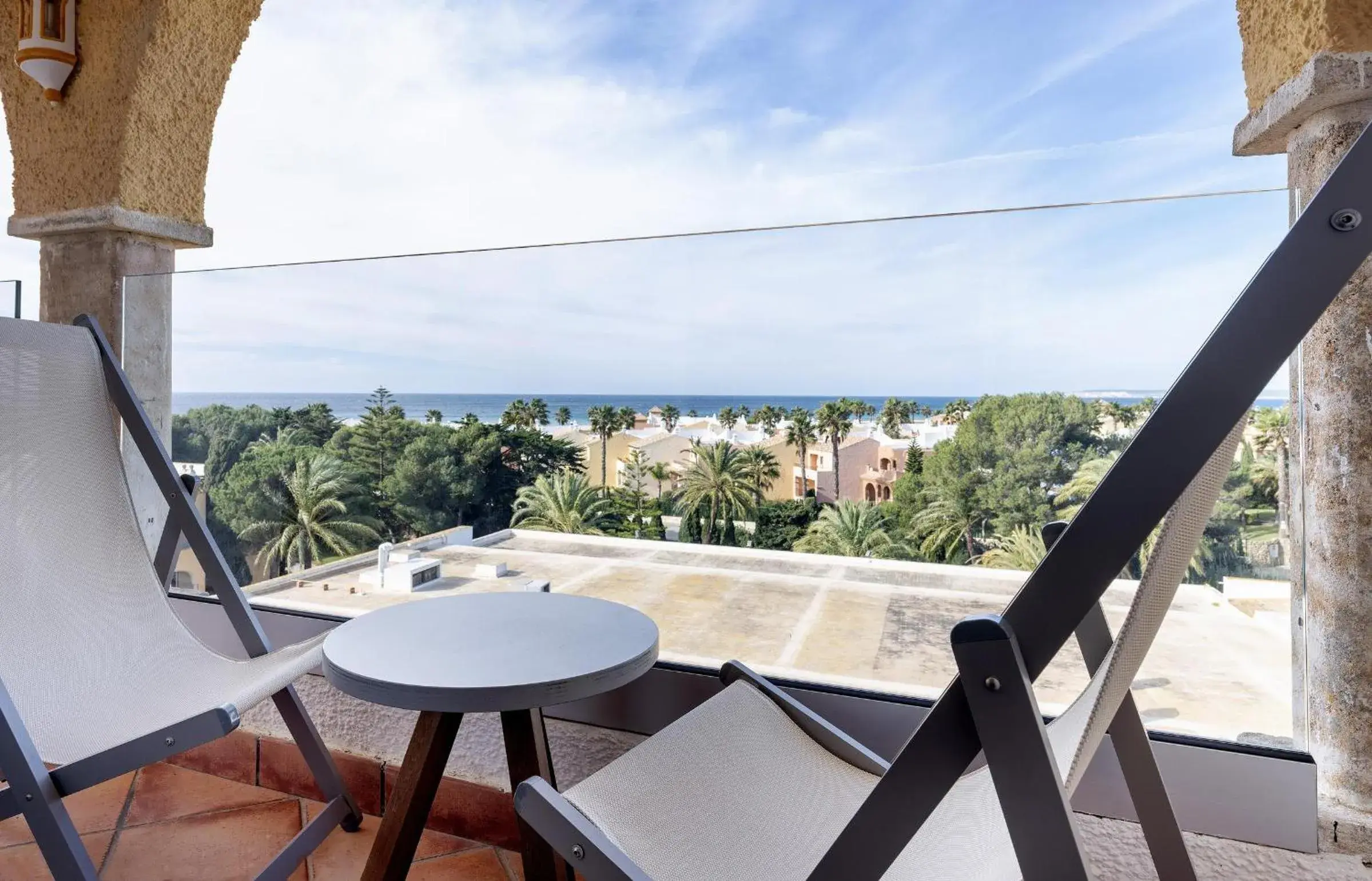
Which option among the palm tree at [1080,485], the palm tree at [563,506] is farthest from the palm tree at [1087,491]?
the palm tree at [563,506]

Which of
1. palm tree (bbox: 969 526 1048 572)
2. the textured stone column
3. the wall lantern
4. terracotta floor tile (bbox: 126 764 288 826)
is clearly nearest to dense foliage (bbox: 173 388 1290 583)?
palm tree (bbox: 969 526 1048 572)

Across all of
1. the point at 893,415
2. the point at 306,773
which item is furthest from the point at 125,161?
the point at 893,415

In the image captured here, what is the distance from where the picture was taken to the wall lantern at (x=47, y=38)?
2.17 metres

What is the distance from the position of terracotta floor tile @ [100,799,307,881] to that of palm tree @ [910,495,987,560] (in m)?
1.55

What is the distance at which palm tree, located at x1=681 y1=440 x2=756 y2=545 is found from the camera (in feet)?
5.61

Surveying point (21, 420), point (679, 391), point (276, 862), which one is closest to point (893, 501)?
point (679, 391)

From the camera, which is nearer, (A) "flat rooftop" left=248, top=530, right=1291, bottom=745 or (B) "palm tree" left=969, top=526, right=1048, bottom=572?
(A) "flat rooftop" left=248, top=530, right=1291, bottom=745

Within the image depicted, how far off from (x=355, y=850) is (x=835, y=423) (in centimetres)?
148

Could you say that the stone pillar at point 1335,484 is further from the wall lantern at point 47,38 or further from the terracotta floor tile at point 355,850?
the wall lantern at point 47,38

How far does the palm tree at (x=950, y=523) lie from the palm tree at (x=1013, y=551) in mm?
30

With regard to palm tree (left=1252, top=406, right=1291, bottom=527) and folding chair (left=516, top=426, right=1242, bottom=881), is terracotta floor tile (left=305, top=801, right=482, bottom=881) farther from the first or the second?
palm tree (left=1252, top=406, right=1291, bottom=527)

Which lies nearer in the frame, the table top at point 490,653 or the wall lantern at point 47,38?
the table top at point 490,653

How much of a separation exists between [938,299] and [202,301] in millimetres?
2205

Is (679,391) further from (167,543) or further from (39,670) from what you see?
(39,670)
